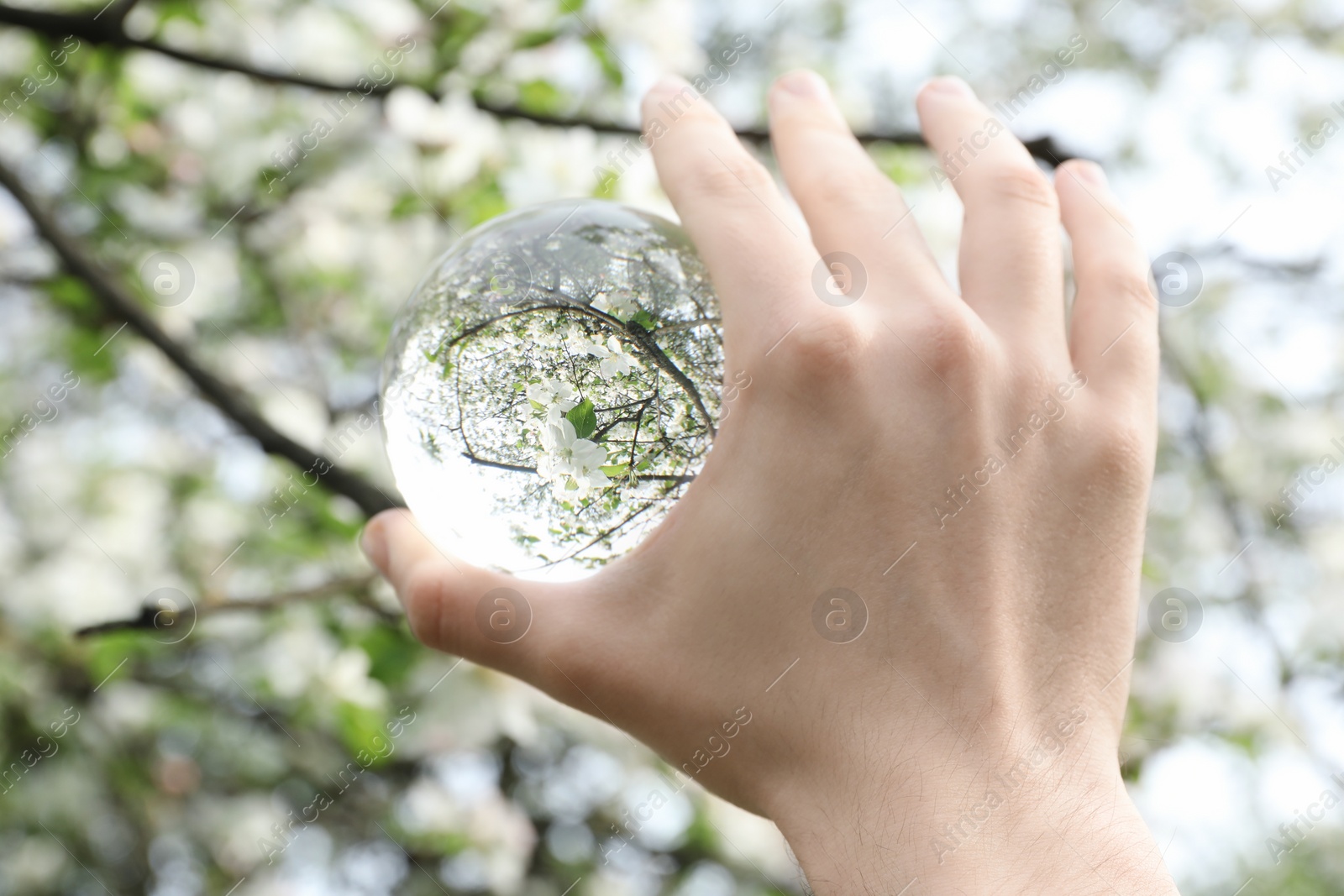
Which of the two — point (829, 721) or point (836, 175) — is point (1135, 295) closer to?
point (836, 175)

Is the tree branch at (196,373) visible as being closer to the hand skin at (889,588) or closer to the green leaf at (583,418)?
the hand skin at (889,588)

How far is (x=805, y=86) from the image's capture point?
4.11 ft

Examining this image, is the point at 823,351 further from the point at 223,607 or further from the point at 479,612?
the point at 223,607

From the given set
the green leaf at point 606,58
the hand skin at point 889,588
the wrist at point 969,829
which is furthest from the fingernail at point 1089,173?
the green leaf at point 606,58

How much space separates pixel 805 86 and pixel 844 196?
10.3 inches

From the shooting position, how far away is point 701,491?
0.88m

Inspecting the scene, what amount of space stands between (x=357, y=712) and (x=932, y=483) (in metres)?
1.37

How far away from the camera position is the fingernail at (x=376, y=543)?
3.71 feet

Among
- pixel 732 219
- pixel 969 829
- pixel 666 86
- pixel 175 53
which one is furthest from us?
pixel 175 53

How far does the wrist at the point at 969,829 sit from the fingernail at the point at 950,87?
2.78 ft

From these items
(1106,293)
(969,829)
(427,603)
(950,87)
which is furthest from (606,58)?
(969,829)

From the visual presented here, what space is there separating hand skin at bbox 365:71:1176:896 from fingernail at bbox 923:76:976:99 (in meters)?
0.32

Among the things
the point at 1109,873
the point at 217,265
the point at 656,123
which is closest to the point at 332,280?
the point at 217,265

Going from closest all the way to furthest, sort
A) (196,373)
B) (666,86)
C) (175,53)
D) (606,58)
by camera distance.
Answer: (666,86) < (196,373) < (175,53) < (606,58)
